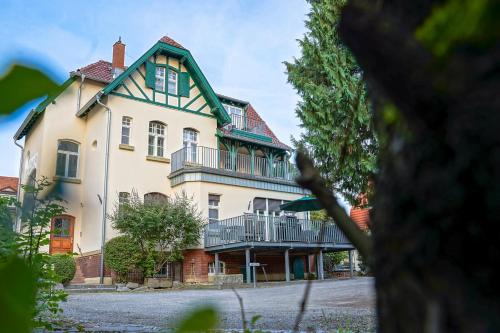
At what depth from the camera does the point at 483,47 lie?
0.31 metres

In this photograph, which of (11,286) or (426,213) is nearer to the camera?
(11,286)

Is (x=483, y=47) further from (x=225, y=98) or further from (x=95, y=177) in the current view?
(x=225, y=98)

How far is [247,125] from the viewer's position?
A: 835 inches

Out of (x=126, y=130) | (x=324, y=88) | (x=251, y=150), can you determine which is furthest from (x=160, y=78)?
(x=324, y=88)

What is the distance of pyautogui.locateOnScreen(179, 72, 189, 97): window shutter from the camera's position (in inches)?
721

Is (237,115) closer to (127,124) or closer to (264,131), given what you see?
(264,131)

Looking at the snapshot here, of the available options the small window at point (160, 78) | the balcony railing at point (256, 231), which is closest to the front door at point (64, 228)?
the balcony railing at point (256, 231)

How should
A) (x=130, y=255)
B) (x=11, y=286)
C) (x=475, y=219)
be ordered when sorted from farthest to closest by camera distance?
(x=130, y=255) < (x=475, y=219) < (x=11, y=286)

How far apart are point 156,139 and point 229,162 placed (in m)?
3.17

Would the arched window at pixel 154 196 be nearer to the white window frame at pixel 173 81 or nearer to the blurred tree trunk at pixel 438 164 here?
the white window frame at pixel 173 81

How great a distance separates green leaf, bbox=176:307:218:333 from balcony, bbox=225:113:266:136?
20.0 metres

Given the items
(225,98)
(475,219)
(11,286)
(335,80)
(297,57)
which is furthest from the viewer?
(225,98)

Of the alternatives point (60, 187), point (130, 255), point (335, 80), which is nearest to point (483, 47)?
point (60, 187)

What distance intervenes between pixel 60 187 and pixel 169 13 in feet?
1.93
